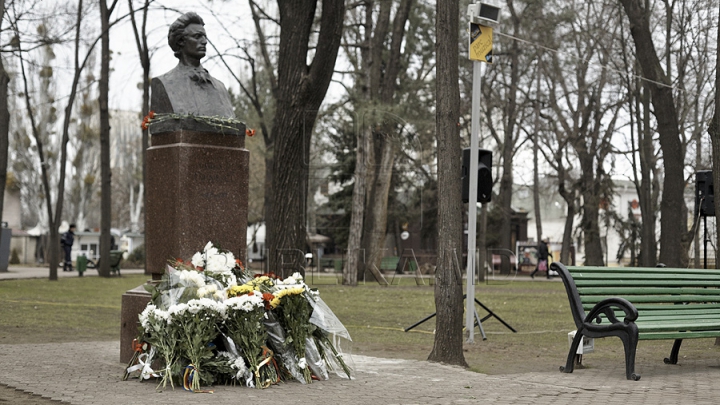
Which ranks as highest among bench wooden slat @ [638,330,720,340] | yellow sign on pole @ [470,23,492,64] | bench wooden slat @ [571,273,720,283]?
yellow sign on pole @ [470,23,492,64]

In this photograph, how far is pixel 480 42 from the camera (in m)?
12.3

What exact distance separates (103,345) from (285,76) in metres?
5.24

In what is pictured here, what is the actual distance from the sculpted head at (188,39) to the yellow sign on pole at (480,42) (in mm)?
3825

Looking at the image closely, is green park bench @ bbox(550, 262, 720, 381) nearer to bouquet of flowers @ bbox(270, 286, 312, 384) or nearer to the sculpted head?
bouquet of flowers @ bbox(270, 286, 312, 384)

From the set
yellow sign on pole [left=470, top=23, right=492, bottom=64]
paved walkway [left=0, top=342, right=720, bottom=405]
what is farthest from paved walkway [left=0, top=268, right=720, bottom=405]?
yellow sign on pole [left=470, top=23, right=492, bottom=64]

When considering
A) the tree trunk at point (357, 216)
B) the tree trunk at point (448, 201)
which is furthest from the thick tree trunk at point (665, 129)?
the tree trunk at point (357, 216)

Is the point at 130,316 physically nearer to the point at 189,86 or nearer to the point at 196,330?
the point at 196,330

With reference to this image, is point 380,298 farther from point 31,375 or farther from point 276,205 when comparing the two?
point 31,375

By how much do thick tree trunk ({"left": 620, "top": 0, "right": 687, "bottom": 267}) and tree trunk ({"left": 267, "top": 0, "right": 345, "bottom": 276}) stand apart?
280 inches

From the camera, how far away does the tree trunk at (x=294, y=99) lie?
566 inches

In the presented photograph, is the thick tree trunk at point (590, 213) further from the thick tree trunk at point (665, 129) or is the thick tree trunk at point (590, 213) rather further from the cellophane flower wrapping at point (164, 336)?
the cellophane flower wrapping at point (164, 336)

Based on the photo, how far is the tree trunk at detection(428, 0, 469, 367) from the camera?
10000 mm

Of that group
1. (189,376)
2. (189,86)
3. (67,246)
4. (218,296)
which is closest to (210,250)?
(218,296)

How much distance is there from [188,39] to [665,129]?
1231 cm
